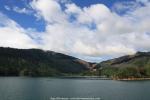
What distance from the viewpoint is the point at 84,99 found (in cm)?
11981

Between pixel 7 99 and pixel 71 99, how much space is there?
84.0 feet

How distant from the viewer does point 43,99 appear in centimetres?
12006

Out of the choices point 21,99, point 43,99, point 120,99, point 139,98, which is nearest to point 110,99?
point 120,99

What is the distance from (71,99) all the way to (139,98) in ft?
104

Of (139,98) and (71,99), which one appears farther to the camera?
(139,98)

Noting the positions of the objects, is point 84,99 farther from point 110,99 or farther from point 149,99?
point 149,99

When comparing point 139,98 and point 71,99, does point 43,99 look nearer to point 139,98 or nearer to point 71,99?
point 71,99

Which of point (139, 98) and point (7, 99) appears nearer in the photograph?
point (7, 99)

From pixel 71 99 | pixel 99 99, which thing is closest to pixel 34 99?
pixel 71 99

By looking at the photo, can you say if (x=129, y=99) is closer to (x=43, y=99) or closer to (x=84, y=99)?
(x=84, y=99)

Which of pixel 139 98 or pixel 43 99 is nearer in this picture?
pixel 43 99

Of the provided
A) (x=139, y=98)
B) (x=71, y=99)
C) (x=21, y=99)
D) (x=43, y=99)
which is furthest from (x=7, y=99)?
(x=139, y=98)

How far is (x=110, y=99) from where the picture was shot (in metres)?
121

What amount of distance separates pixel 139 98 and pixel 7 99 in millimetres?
57066
